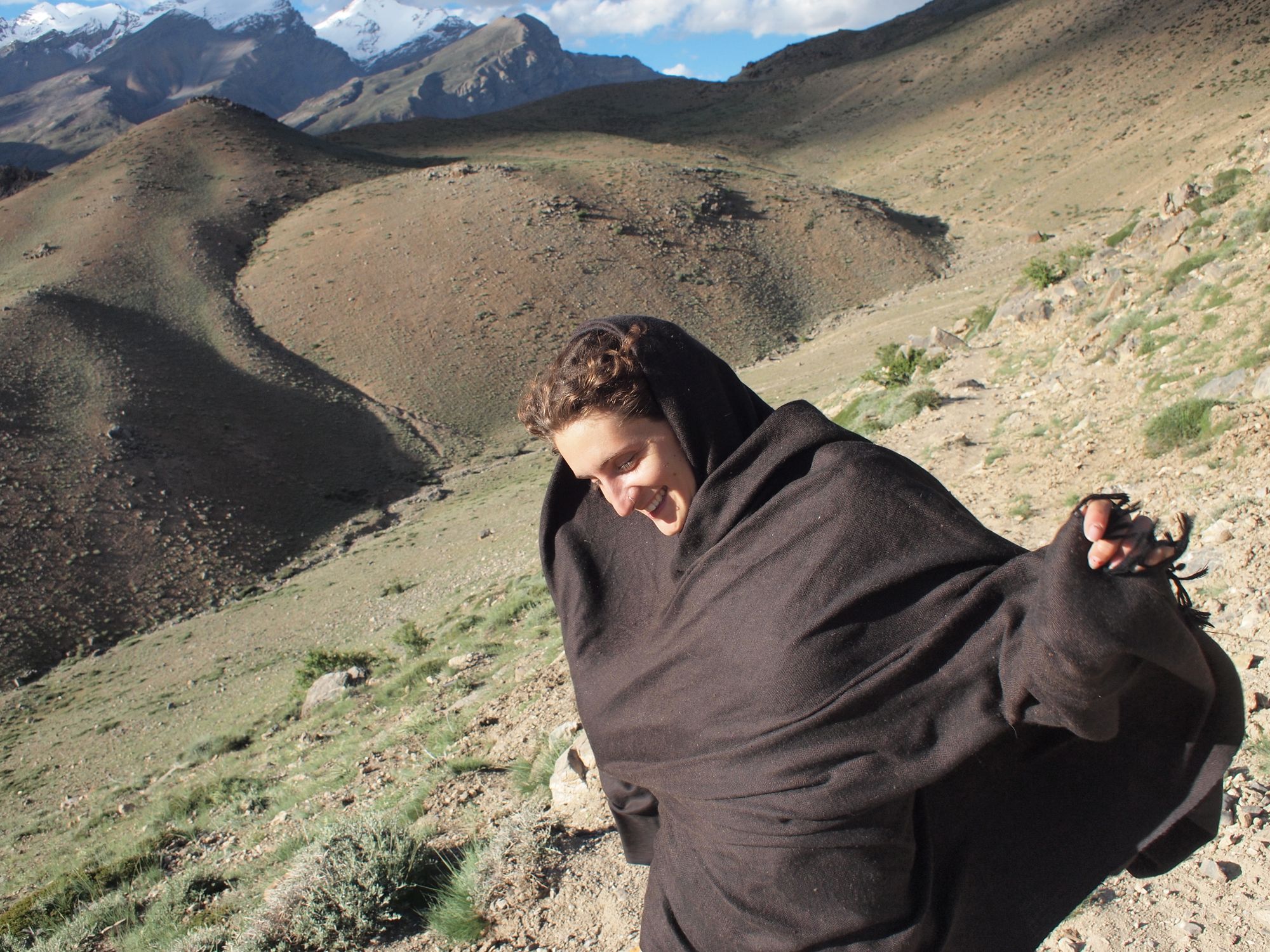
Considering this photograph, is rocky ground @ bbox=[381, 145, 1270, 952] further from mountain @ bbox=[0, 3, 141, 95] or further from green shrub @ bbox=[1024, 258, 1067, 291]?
mountain @ bbox=[0, 3, 141, 95]

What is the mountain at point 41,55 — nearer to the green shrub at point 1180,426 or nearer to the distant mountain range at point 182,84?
the distant mountain range at point 182,84

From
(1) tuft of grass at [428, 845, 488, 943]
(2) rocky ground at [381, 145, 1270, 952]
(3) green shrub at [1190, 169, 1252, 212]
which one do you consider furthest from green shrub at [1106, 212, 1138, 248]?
(1) tuft of grass at [428, 845, 488, 943]

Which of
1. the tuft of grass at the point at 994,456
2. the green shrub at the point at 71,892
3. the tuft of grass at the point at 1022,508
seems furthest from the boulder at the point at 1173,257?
the green shrub at the point at 71,892

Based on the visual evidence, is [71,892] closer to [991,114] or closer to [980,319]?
[980,319]

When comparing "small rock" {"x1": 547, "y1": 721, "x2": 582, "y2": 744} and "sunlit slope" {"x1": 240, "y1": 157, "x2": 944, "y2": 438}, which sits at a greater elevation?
"sunlit slope" {"x1": 240, "y1": 157, "x2": 944, "y2": 438}

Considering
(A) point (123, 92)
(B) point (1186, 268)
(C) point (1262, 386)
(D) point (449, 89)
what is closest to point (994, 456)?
(C) point (1262, 386)

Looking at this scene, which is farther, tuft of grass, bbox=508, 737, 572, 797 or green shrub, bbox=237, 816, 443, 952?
tuft of grass, bbox=508, 737, 572, 797

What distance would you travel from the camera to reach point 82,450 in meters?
18.2

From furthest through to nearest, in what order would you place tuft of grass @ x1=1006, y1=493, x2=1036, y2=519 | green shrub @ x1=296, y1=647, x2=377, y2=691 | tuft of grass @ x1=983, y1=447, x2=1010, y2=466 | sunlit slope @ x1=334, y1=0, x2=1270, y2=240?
sunlit slope @ x1=334, y1=0, x2=1270, y2=240 → green shrub @ x1=296, y1=647, x2=377, y2=691 → tuft of grass @ x1=983, y1=447, x2=1010, y2=466 → tuft of grass @ x1=1006, y1=493, x2=1036, y2=519

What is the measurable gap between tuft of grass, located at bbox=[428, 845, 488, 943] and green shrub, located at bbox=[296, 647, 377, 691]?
6.94 meters


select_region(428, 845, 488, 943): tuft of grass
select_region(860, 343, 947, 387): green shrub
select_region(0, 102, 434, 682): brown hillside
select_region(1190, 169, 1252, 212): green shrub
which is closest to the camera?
select_region(428, 845, 488, 943): tuft of grass

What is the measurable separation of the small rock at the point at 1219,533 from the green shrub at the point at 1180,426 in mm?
1412

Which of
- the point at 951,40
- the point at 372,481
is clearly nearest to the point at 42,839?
the point at 372,481

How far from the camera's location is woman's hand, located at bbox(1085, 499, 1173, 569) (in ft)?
3.77
